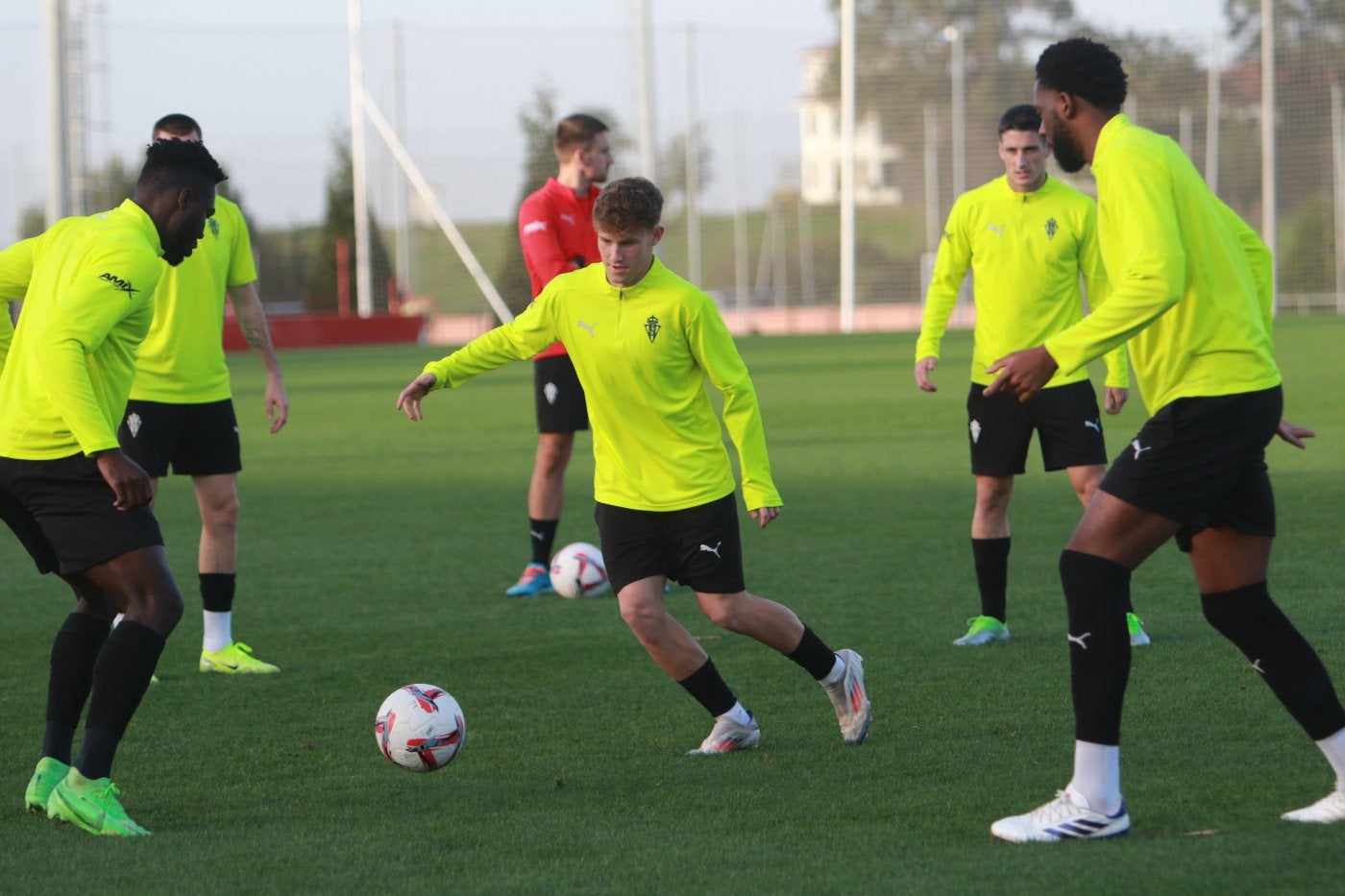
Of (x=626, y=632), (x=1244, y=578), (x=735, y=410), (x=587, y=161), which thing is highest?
(x=587, y=161)

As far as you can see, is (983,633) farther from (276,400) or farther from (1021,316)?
(276,400)

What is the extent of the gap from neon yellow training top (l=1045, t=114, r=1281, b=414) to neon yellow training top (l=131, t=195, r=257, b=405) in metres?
3.73

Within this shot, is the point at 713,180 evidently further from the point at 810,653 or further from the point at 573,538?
the point at 810,653

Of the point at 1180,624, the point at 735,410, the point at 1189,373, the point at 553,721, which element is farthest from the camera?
the point at 1180,624

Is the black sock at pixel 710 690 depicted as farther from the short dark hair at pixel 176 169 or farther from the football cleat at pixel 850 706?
the short dark hair at pixel 176 169

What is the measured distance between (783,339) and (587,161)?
24601 mm

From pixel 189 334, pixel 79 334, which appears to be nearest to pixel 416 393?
pixel 79 334

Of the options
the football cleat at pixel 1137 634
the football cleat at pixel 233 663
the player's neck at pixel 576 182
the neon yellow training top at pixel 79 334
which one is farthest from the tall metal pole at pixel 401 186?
the neon yellow training top at pixel 79 334

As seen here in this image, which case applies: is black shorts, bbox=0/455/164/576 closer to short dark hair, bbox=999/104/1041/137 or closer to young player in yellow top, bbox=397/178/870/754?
young player in yellow top, bbox=397/178/870/754

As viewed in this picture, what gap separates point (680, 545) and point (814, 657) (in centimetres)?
56

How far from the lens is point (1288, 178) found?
41.3 m

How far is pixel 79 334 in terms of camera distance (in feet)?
14.5

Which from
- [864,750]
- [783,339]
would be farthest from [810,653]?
[783,339]

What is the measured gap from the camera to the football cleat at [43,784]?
477 cm
